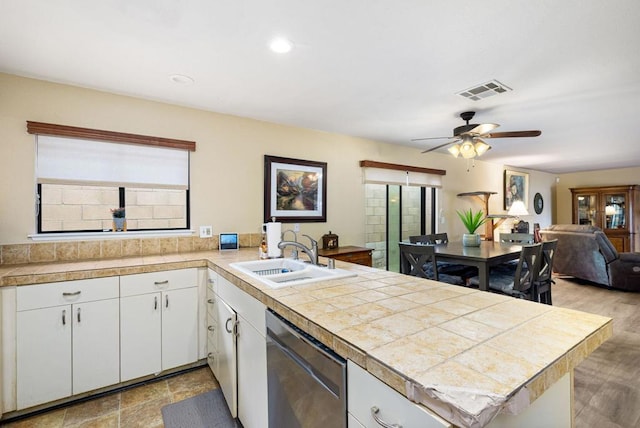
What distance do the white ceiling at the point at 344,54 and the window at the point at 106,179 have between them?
0.42 meters

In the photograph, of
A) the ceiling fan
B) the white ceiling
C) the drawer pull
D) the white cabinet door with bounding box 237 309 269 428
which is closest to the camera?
the white cabinet door with bounding box 237 309 269 428

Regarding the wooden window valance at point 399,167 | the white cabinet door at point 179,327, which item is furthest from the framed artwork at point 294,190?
the white cabinet door at point 179,327

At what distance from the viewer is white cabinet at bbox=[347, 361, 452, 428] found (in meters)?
0.66

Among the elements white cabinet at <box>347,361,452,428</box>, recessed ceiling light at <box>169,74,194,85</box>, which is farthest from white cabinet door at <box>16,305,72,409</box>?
white cabinet at <box>347,361,452,428</box>

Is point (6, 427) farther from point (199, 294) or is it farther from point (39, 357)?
point (199, 294)

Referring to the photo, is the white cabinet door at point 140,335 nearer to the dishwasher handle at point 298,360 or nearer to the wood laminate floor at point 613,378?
the dishwasher handle at point 298,360

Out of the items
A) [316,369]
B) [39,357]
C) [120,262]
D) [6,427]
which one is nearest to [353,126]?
[120,262]

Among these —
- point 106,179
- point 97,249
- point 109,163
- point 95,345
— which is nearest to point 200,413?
point 95,345

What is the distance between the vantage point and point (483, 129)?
291 cm

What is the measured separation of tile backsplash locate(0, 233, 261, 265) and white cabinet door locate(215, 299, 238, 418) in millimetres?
983

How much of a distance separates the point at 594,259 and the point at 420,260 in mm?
3784

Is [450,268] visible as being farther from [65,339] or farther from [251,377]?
[65,339]

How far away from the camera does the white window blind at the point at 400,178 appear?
4352 mm

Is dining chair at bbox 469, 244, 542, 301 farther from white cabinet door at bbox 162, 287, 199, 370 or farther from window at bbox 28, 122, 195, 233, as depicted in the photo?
window at bbox 28, 122, 195, 233
